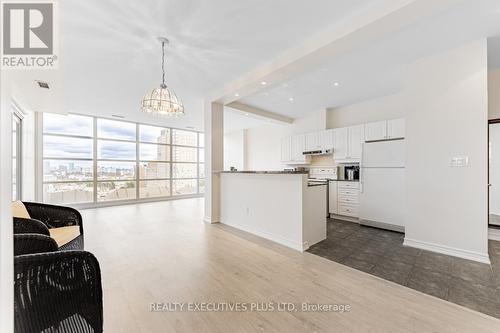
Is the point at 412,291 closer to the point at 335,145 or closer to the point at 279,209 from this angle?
the point at 279,209

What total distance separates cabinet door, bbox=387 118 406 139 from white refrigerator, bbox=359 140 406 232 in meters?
0.46

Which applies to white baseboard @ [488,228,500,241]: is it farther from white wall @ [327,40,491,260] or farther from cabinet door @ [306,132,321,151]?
cabinet door @ [306,132,321,151]

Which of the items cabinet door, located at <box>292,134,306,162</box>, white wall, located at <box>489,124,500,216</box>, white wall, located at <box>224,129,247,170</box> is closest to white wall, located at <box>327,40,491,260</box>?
white wall, located at <box>489,124,500,216</box>

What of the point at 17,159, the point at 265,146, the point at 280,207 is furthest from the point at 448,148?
the point at 17,159

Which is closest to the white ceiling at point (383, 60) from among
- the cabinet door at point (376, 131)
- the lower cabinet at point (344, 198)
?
the cabinet door at point (376, 131)

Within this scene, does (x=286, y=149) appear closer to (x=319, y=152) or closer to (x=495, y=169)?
(x=319, y=152)

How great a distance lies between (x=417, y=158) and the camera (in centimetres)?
314

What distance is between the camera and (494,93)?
11.3ft

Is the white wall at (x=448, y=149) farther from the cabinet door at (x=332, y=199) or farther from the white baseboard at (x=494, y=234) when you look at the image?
the cabinet door at (x=332, y=199)

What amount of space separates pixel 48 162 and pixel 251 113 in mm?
5947

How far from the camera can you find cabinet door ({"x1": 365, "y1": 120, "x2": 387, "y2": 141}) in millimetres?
4551

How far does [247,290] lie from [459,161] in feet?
10.4

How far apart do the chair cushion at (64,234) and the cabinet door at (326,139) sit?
5.27 meters

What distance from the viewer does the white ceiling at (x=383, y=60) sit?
233 centimetres
